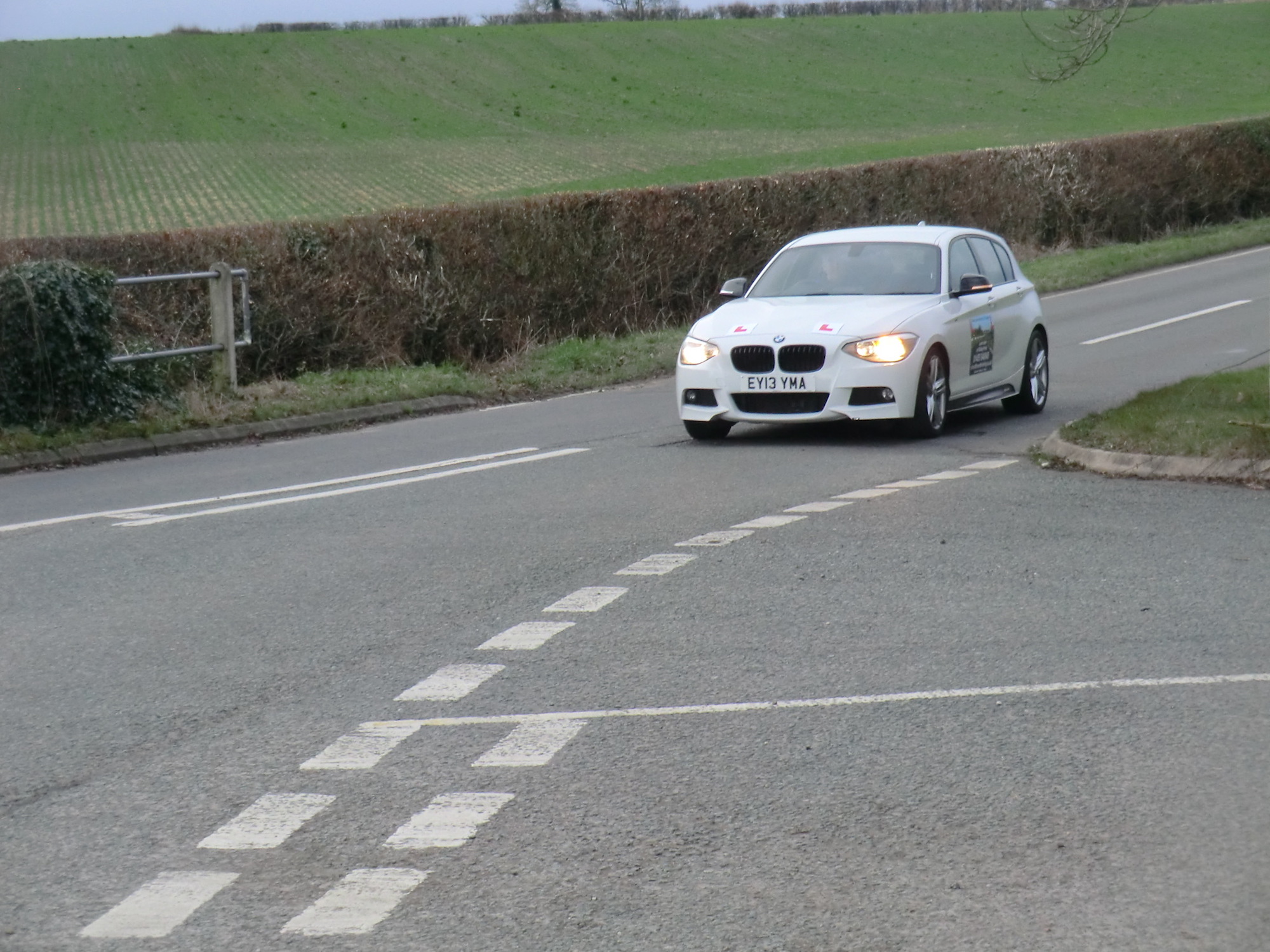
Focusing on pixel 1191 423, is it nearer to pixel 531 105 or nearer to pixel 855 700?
pixel 855 700

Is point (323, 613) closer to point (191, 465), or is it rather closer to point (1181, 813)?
point (1181, 813)

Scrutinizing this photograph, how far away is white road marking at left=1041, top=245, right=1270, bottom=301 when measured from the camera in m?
28.3

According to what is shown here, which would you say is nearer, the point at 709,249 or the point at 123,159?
the point at 709,249

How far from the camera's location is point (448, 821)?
16.8 ft

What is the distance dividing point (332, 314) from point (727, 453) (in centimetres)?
758

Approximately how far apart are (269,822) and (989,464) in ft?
26.8

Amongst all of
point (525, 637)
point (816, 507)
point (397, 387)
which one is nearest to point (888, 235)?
point (816, 507)

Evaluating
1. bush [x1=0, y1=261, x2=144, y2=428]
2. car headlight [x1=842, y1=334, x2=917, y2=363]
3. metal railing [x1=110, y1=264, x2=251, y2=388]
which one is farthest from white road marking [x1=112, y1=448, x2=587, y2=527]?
metal railing [x1=110, y1=264, x2=251, y2=388]

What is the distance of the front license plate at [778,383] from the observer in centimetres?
1325

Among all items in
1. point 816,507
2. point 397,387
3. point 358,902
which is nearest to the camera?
point 358,902

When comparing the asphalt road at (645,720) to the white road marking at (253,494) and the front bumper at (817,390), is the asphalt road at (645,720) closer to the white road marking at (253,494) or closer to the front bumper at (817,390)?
the white road marking at (253,494)

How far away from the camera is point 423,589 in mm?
8516

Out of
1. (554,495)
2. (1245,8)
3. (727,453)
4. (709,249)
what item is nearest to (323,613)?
(554,495)

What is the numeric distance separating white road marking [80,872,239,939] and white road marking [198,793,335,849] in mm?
230
